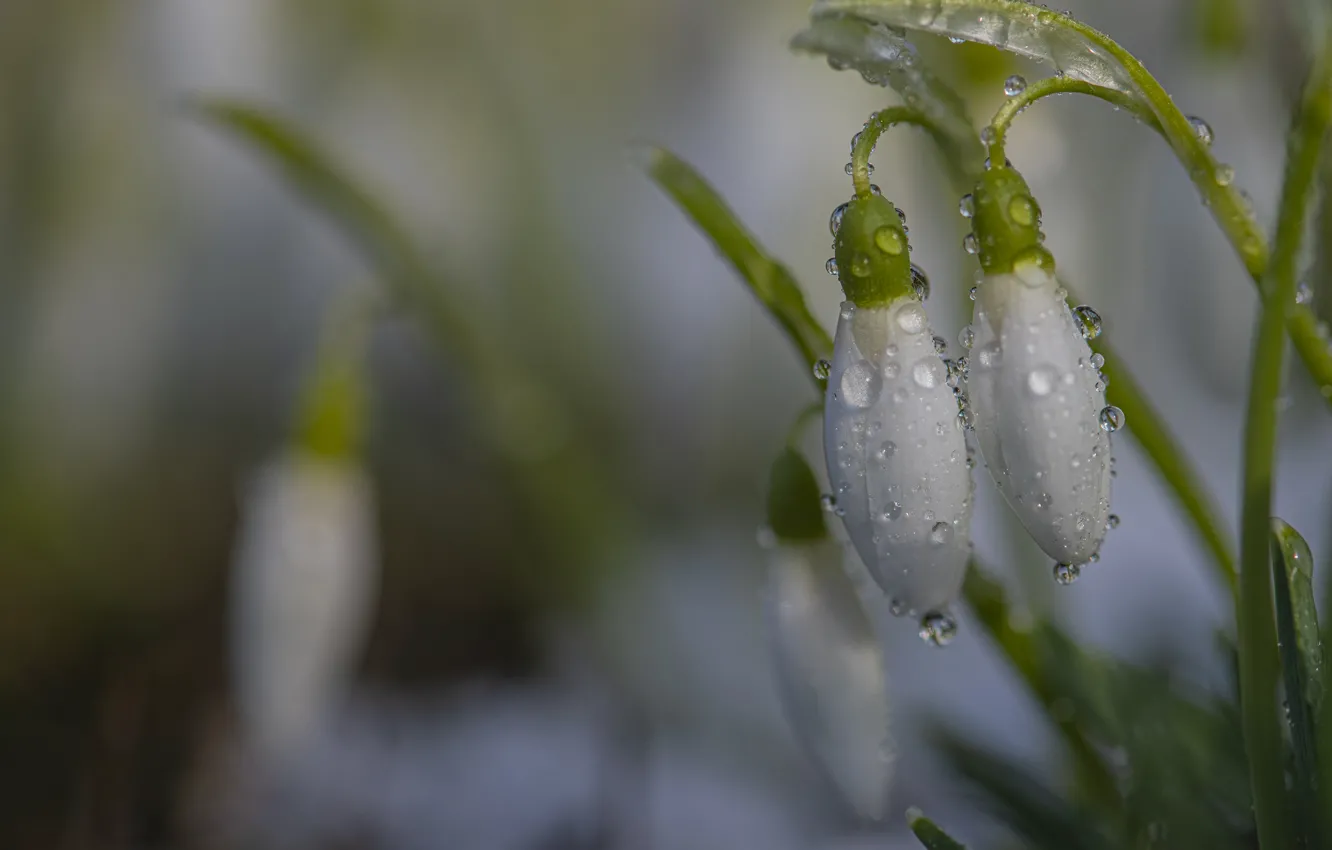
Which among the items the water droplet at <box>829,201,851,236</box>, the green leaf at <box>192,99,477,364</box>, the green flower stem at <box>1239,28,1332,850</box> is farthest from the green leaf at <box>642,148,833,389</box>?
the green leaf at <box>192,99,477,364</box>

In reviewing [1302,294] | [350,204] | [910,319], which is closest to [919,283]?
[910,319]

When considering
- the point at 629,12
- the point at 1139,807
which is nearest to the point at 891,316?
the point at 1139,807

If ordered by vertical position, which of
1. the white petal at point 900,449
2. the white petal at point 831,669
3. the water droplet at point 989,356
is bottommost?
the white petal at point 831,669

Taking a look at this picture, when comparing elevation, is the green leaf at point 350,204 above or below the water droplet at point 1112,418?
above

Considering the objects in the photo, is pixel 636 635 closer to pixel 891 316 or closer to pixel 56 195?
pixel 891 316

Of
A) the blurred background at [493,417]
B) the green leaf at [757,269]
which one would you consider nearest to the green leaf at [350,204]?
the blurred background at [493,417]

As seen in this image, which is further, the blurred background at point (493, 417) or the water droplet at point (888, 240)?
the blurred background at point (493, 417)

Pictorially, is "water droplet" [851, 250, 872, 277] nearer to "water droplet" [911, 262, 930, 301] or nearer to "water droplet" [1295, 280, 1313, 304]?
"water droplet" [911, 262, 930, 301]

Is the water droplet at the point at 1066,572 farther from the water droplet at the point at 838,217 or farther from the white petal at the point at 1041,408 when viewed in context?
the water droplet at the point at 838,217
